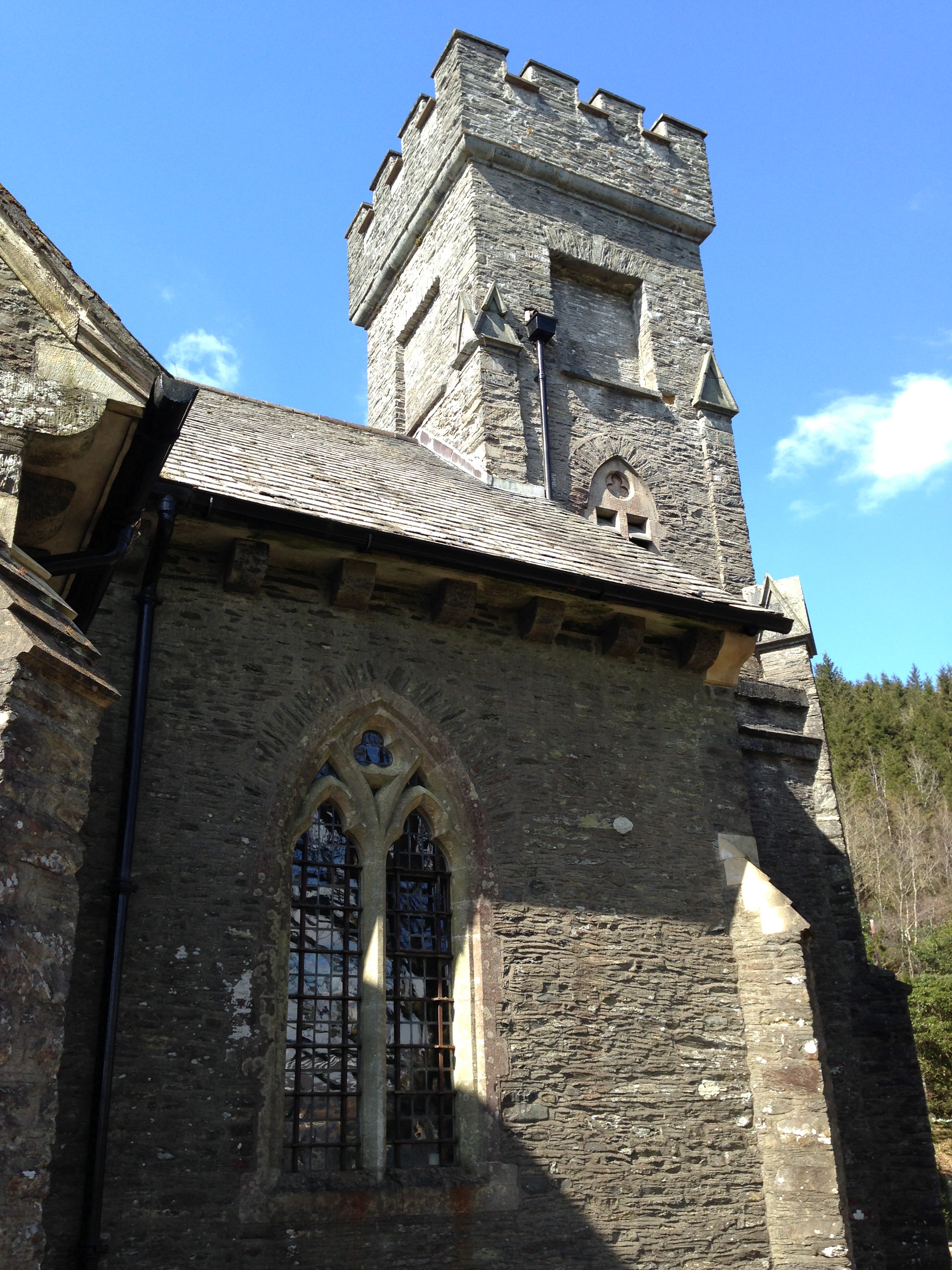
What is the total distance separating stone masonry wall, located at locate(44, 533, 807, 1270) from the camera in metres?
6.18

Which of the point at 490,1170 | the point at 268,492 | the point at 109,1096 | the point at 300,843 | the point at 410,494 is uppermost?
the point at 410,494

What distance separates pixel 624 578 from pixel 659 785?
1.87 meters

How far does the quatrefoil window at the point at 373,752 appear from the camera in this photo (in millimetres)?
7934

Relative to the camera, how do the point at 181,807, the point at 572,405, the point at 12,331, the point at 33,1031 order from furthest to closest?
the point at 572,405 < the point at 181,807 < the point at 12,331 < the point at 33,1031

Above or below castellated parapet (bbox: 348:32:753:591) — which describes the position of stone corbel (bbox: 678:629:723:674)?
below

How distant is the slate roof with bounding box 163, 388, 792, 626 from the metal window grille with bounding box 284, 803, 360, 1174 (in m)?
2.40

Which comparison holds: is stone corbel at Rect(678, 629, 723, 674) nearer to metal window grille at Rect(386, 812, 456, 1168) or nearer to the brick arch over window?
the brick arch over window

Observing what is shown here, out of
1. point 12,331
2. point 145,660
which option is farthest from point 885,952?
point 12,331

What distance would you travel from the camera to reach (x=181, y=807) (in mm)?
6922

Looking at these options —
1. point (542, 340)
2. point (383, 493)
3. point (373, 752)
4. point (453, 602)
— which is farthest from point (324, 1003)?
point (542, 340)

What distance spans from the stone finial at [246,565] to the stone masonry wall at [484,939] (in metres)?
0.13

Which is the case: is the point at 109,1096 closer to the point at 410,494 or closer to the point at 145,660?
the point at 145,660

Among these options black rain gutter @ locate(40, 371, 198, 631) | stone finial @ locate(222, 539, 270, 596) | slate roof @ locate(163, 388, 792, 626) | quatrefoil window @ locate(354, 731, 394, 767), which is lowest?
quatrefoil window @ locate(354, 731, 394, 767)

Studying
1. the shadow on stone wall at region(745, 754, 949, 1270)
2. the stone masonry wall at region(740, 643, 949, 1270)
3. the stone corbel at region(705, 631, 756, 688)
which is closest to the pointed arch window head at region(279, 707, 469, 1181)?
the stone corbel at region(705, 631, 756, 688)
